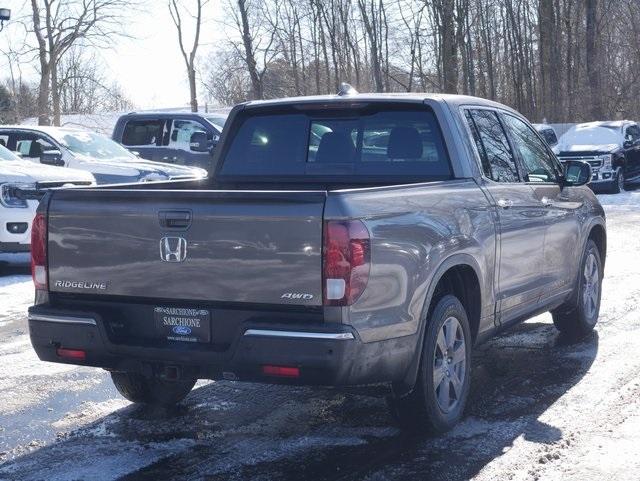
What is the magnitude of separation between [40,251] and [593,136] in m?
22.1

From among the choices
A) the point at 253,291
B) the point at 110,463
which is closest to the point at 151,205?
the point at 253,291

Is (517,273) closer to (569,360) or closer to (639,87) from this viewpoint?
(569,360)

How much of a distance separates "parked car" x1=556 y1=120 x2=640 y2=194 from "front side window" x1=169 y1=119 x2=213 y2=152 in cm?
894

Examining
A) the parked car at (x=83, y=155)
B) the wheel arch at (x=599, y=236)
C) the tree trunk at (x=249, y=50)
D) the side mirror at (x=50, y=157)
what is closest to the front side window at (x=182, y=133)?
the parked car at (x=83, y=155)

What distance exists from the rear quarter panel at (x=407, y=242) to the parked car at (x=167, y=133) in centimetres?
1375

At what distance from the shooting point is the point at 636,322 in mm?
8516

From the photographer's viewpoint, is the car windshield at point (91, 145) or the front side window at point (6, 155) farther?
the car windshield at point (91, 145)

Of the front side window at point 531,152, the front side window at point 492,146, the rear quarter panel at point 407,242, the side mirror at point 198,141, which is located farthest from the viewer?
the side mirror at point 198,141

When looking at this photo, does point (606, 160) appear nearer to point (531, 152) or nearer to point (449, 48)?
point (531, 152)

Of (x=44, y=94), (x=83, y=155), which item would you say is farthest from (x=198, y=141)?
(x=44, y=94)

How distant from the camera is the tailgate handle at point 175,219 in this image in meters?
4.88

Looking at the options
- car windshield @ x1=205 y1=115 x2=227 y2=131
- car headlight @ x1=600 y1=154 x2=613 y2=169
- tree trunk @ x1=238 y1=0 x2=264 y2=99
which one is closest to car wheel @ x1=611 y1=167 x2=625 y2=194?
car headlight @ x1=600 y1=154 x2=613 y2=169

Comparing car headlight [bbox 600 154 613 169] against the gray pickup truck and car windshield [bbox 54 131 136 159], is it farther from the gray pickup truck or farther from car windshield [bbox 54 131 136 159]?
the gray pickup truck

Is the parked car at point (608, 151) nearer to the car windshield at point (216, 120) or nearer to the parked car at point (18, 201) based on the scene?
the car windshield at point (216, 120)
